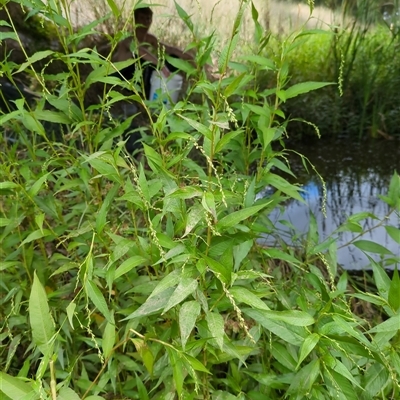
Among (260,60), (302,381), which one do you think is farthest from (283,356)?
(260,60)

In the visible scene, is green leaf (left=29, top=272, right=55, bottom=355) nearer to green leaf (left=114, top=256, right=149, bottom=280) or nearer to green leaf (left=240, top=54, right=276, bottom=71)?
green leaf (left=114, top=256, right=149, bottom=280)

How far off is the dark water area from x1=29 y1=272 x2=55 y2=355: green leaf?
3.29ft

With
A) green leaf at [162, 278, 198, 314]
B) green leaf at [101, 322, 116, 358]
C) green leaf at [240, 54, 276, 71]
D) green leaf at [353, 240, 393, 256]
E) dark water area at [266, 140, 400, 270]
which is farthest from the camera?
dark water area at [266, 140, 400, 270]

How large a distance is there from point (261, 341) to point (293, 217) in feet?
3.09

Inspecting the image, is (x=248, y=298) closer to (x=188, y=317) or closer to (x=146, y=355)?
(x=188, y=317)

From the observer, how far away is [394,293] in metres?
0.62

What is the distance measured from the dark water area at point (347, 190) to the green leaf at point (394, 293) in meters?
0.82

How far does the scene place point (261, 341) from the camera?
0.85 m

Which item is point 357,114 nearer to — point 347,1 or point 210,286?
point 347,1

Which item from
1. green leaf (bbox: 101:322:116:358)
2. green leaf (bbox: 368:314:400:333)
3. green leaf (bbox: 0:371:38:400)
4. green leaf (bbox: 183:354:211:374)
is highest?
green leaf (bbox: 368:314:400:333)

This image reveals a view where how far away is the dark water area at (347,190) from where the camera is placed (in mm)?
1629

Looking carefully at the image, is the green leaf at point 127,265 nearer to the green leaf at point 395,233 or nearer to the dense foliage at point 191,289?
the dense foliage at point 191,289

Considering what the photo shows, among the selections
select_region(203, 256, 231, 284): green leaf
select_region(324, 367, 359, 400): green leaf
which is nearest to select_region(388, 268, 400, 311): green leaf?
select_region(324, 367, 359, 400): green leaf

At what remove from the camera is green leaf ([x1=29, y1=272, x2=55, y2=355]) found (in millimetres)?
533
